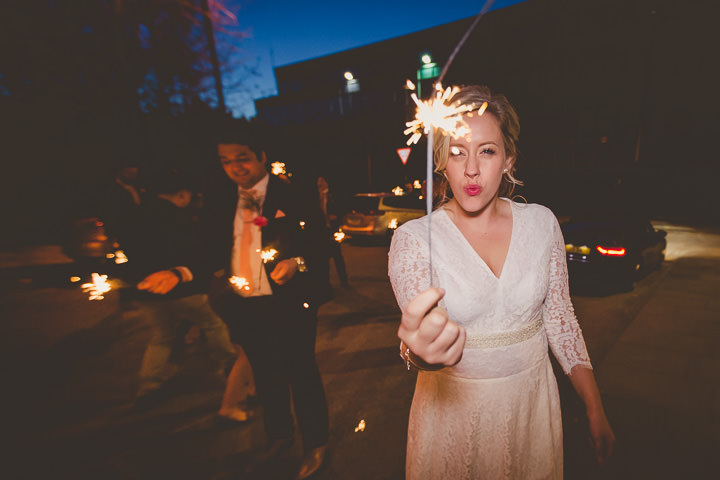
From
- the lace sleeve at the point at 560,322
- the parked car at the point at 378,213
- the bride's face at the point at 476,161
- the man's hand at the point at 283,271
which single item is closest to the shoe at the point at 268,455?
the man's hand at the point at 283,271

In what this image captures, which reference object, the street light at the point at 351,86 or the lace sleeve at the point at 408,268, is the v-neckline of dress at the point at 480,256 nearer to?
the lace sleeve at the point at 408,268

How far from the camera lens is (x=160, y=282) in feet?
9.07

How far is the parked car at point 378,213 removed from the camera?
37.1ft

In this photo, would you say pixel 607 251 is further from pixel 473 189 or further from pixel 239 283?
pixel 239 283

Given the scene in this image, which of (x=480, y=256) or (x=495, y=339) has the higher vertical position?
(x=480, y=256)

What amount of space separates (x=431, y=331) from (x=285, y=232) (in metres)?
1.90

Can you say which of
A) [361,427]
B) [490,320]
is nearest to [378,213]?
[361,427]

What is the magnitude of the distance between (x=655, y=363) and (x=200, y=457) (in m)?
5.41

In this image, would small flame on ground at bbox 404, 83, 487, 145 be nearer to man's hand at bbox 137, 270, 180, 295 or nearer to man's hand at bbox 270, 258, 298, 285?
man's hand at bbox 270, 258, 298, 285

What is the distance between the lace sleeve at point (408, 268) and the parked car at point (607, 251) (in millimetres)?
6513

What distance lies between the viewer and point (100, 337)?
5.26 m

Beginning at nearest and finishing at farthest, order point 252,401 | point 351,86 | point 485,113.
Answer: point 485,113
point 252,401
point 351,86

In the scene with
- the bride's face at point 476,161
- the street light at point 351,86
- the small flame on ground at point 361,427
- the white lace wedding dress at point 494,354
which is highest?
the street light at point 351,86

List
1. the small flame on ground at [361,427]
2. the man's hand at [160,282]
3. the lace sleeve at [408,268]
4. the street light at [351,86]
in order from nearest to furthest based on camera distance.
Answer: the lace sleeve at [408,268] < the man's hand at [160,282] < the small flame on ground at [361,427] < the street light at [351,86]
